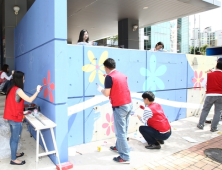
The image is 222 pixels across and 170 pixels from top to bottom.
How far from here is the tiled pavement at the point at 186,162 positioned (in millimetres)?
3290

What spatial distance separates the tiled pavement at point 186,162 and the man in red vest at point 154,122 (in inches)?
17.5

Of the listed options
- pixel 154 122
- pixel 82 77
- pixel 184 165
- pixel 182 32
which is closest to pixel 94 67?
pixel 82 77

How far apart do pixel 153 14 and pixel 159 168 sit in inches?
353

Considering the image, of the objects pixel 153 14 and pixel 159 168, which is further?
pixel 153 14

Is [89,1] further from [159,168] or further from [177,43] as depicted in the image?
[177,43]

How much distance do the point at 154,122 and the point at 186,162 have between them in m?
0.93

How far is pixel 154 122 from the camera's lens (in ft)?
13.0

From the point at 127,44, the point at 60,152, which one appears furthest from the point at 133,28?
the point at 60,152

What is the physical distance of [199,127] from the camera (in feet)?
17.9

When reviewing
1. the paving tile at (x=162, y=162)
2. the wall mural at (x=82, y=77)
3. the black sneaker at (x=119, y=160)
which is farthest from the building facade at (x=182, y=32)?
the black sneaker at (x=119, y=160)

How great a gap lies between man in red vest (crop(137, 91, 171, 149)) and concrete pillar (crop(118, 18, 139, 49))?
783cm

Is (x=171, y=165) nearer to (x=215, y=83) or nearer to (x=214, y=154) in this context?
(x=214, y=154)

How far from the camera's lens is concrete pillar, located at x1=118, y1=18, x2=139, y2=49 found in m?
11.2

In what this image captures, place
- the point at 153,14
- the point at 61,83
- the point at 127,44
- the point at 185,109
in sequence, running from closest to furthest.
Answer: the point at 61,83
the point at 185,109
the point at 153,14
the point at 127,44
